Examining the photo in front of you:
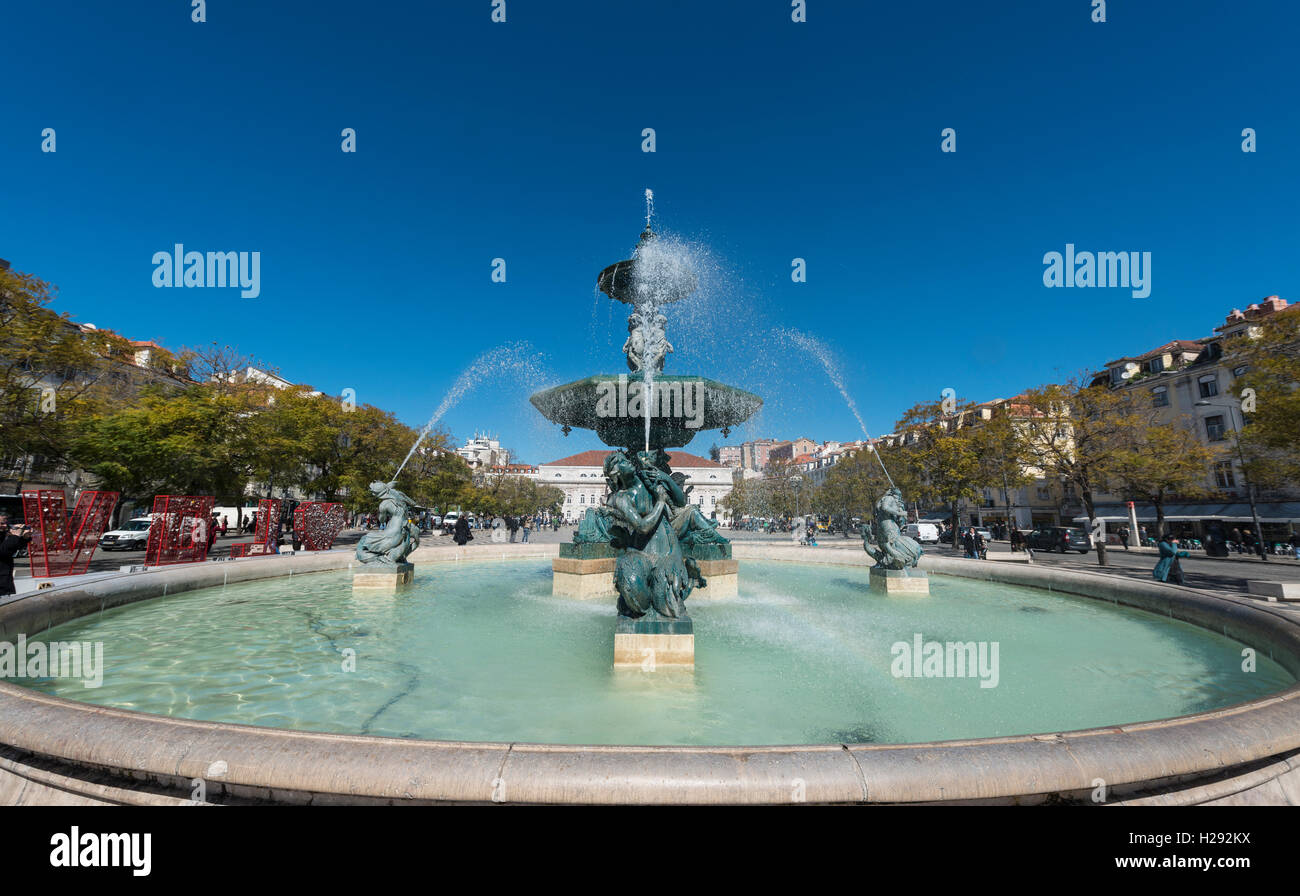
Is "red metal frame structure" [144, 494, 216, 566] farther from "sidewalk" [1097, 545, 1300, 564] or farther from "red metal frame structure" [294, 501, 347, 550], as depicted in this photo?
"sidewalk" [1097, 545, 1300, 564]

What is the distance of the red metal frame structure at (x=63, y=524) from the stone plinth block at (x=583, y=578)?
27.5 feet

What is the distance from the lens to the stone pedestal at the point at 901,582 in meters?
11.1

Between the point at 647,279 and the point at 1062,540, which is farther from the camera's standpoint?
the point at 1062,540

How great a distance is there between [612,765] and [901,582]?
10.1 metres

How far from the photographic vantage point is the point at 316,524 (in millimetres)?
19312

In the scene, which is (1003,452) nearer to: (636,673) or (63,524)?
(636,673)

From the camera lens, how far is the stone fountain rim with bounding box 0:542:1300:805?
2.54m

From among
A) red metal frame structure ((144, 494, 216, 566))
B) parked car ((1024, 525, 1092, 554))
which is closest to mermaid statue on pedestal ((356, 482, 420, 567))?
red metal frame structure ((144, 494, 216, 566))

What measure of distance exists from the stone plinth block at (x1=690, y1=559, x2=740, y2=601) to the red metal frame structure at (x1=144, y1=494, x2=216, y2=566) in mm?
11873

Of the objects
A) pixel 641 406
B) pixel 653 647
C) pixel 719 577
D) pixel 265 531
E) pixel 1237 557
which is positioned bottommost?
pixel 1237 557

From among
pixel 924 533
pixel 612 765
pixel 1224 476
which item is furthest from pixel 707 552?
pixel 1224 476
